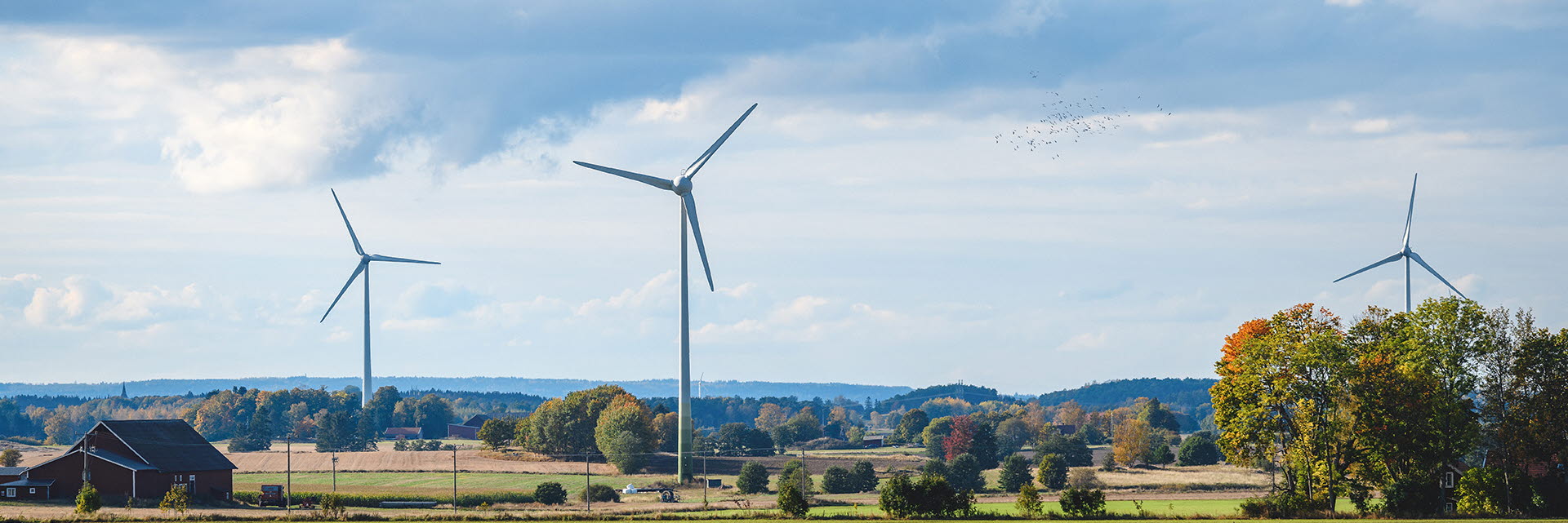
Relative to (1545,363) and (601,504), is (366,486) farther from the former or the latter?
(1545,363)

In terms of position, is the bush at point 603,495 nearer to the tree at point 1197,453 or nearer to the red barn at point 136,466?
the red barn at point 136,466

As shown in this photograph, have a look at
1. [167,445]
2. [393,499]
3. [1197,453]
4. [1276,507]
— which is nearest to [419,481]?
[167,445]

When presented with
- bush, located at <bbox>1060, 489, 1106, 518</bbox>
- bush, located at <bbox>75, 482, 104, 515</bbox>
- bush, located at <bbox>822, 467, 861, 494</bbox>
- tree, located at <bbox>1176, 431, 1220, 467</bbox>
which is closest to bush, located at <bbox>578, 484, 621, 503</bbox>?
bush, located at <bbox>822, 467, 861, 494</bbox>

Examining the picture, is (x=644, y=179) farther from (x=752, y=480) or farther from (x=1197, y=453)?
(x=1197, y=453)

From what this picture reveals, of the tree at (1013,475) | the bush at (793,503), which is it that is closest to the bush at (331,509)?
the bush at (793,503)

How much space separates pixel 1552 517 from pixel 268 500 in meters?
82.5

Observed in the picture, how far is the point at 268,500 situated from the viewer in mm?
108375

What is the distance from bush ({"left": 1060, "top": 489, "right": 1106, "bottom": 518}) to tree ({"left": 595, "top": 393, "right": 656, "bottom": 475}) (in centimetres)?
7696

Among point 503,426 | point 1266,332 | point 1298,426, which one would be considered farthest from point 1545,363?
point 503,426

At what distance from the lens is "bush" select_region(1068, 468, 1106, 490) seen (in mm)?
126750

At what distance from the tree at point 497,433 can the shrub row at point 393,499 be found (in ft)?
245

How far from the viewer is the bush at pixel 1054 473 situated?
129375mm

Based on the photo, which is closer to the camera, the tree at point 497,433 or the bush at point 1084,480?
the bush at point 1084,480

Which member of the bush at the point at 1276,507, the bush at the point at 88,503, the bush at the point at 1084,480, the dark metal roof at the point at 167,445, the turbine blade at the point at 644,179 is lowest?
the bush at the point at 1084,480
